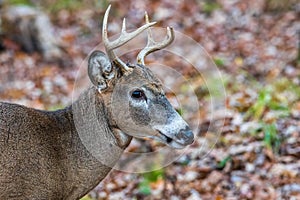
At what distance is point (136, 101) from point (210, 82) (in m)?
4.17

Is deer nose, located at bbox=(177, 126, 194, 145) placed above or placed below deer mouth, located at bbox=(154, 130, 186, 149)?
above

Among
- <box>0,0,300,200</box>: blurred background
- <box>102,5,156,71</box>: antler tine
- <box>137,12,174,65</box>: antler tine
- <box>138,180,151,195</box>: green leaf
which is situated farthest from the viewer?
<box>0,0,300,200</box>: blurred background

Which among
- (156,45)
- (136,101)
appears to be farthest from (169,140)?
(156,45)

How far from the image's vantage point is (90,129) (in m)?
5.09

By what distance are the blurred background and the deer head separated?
1972 mm

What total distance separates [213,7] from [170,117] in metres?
8.19

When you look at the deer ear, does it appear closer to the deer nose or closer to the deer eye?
the deer eye

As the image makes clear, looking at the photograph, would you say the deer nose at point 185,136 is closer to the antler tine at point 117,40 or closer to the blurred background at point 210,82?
the antler tine at point 117,40

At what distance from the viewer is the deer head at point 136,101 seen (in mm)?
4812

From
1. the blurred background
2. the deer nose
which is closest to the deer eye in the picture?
the deer nose

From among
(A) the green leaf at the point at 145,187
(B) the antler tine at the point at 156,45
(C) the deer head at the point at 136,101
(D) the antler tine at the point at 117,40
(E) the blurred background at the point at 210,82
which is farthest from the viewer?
(E) the blurred background at the point at 210,82


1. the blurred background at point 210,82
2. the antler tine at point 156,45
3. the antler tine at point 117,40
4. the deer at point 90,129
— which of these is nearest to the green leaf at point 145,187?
the blurred background at point 210,82

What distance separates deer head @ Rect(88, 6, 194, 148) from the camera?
4.81m

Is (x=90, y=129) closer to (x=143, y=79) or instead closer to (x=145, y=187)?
(x=143, y=79)
